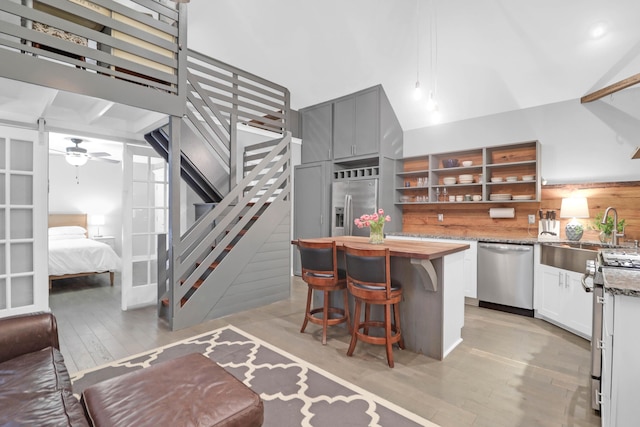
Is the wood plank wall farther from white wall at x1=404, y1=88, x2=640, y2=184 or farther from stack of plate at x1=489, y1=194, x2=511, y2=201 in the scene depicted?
stack of plate at x1=489, y1=194, x2=511, y2=201

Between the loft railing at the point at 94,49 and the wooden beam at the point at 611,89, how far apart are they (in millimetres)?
4795

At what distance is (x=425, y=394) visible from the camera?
2139 mm

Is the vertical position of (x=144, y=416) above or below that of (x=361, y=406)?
above

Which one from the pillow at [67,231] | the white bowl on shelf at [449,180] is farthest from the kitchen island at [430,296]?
the pillow at [67,231]

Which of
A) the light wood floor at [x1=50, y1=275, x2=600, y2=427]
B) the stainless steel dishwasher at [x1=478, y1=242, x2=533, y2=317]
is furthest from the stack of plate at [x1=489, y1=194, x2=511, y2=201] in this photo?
the light wood floor at [x1=50, y1=275, x2=600, y2=427]

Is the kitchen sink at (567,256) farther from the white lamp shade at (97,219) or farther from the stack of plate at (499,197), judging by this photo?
the white lamp shade at (97,219)

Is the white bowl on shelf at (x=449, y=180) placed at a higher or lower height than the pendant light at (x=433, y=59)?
lower

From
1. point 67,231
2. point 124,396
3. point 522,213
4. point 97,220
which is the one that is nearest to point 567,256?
point 522,213

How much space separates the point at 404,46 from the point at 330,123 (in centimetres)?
184

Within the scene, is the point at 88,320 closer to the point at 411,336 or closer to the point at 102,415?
the point at 102,415

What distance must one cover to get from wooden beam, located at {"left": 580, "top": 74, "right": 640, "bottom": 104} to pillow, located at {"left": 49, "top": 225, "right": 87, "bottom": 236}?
8.92m

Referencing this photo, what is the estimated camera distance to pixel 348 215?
17.4ft

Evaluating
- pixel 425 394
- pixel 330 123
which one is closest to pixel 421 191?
pixel 330 123

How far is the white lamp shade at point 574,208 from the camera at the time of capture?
149 inches
